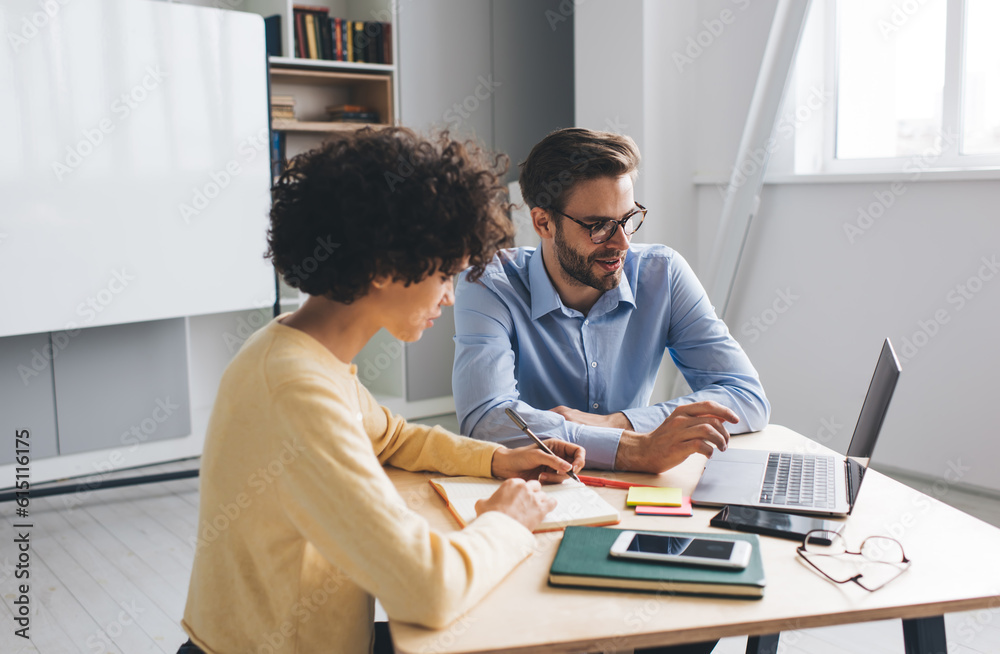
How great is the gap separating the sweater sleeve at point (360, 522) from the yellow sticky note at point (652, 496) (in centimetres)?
37

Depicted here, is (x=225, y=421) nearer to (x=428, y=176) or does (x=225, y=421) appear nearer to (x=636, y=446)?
(x=428, y=176)

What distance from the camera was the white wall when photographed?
309 centimetres

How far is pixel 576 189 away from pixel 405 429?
2.25ft

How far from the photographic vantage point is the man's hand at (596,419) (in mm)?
1607

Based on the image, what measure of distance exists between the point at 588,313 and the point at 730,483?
65 cm

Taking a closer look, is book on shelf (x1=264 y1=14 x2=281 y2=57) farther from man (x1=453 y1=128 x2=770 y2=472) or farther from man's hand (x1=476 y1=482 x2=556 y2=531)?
man's hand (x1=476 y1=482 x2=556 y2=531)

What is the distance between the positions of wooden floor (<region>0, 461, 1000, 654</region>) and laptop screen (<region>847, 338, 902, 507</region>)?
1.08 m

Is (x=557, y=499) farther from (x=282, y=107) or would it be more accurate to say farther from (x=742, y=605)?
(x=282, y=107)

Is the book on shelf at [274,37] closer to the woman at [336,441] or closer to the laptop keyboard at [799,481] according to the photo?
the woman at [336,441]
